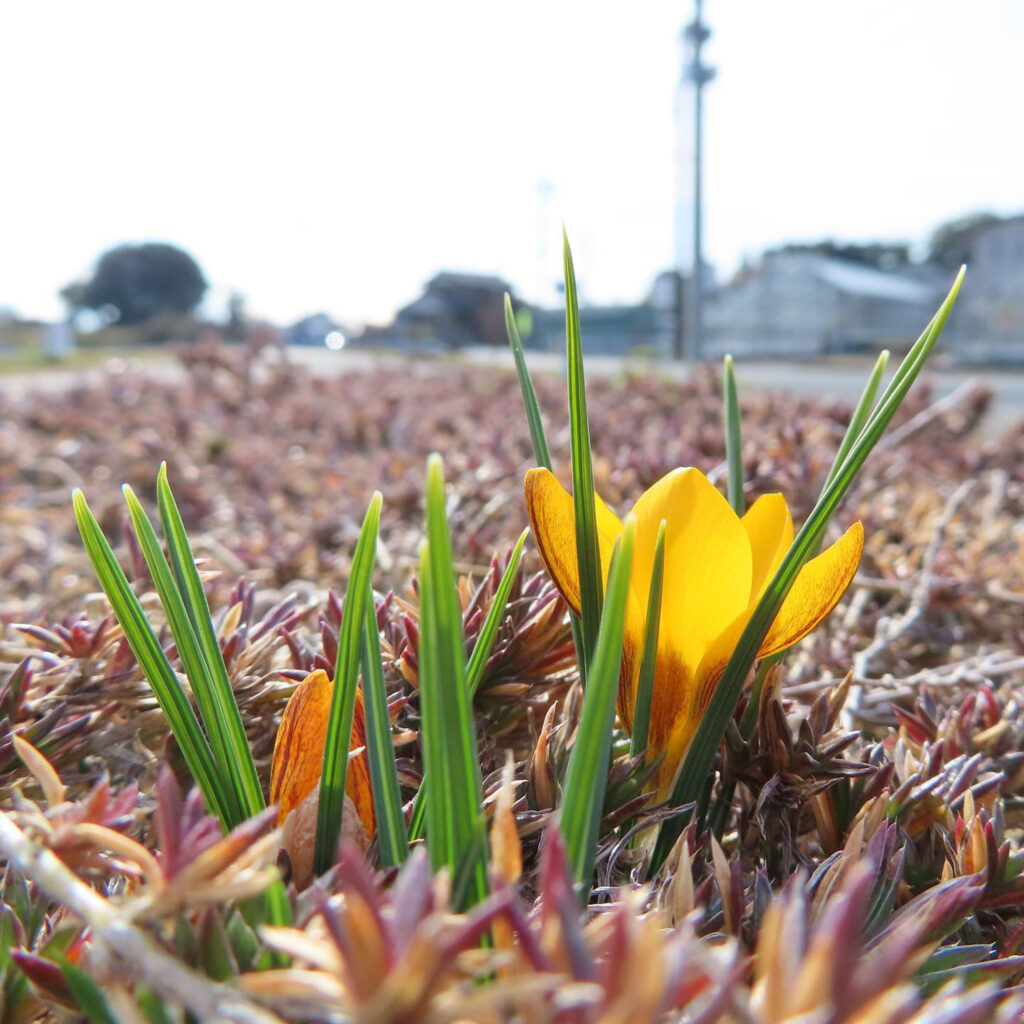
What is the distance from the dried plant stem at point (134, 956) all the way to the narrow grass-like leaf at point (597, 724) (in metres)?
0.12

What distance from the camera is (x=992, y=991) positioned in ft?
0.90

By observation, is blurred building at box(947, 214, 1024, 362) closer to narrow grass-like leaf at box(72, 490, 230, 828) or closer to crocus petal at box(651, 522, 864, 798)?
crocus petal at box(651, 522, 864, 798)

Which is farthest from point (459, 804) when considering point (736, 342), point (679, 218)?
point (736, 342)

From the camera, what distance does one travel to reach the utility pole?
39.7 ft

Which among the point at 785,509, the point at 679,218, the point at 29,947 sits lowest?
the point at 29,947

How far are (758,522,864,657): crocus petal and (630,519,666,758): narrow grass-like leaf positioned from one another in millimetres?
69

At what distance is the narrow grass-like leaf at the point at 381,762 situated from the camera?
0.41 metres

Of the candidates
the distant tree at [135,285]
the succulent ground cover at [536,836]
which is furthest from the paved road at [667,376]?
the distant tree at [135,285]

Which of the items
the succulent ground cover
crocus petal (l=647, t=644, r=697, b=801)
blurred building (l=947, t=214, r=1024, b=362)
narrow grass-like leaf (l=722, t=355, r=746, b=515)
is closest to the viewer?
the succulent ground cover

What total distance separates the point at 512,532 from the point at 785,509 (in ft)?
2.68

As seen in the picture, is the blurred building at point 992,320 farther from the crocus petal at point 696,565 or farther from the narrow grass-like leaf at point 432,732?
the narrow grass-like leaf at point 432,732

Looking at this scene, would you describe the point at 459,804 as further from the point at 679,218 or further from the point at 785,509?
the point at 679,218

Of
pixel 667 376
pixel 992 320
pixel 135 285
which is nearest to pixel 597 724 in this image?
pixel 667 376

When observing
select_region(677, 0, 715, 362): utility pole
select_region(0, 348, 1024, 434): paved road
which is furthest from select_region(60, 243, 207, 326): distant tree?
select_region(677, 0, 715, 362): utility pole
